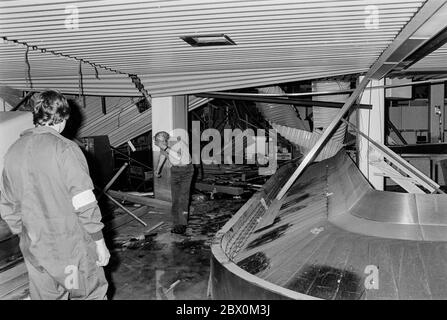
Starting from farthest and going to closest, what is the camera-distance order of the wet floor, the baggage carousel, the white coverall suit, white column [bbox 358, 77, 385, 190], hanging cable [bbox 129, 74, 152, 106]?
1. white column [bbox 358, 77, 385, 190]
2. hanging cable [bbox 129, 74, 152, 106]
3. the wet floor
4. the white coverall suit
5. the baggage carousel

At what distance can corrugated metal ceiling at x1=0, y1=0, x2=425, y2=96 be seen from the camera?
2.91 metres

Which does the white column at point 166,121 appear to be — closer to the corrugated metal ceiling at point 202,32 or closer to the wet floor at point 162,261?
the corrugated metal ceiling at point 202,32

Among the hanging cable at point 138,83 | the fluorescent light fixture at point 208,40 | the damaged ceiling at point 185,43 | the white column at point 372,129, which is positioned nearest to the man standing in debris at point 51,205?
the damaged ceiling at point 185,43

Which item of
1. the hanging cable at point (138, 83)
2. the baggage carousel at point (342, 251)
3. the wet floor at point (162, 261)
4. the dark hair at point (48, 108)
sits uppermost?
the hanging cable at point (138, 83)

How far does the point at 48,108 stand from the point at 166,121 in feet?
15.3

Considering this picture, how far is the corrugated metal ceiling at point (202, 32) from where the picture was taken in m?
2.91

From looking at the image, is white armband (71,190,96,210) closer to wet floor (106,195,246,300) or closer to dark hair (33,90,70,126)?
dark hair (33,90,70,126)

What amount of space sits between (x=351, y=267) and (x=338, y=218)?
2.88 feet

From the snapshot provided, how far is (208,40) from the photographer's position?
12.8ft

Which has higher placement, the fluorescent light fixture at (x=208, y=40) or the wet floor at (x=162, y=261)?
the fluorescent light fixture at (x=208, y=40)

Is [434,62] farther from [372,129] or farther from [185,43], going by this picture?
[185,43]

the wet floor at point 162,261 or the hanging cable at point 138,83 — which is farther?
the hanging cable at point 138,83

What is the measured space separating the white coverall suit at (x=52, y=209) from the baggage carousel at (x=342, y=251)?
33.3 inches

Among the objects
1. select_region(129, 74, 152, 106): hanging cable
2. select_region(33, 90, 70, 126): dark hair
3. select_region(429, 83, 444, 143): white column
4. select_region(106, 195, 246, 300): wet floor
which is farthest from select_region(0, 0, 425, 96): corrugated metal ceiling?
select_region(429, 83, 444, 143): white column
